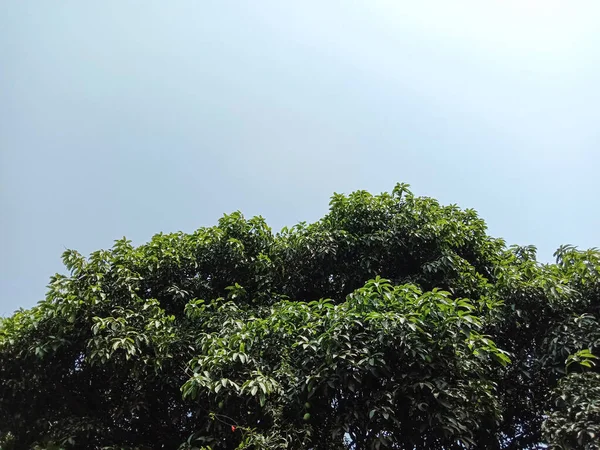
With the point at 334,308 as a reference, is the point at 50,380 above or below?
below

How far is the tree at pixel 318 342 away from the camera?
5047 millimetres

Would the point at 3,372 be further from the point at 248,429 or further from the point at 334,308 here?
the point at 334,308

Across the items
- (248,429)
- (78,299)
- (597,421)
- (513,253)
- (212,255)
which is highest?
(513,253)

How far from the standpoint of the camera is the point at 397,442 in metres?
5.24

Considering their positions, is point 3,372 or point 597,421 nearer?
point 597,421

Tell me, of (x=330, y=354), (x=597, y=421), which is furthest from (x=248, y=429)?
(x=597, y=421)

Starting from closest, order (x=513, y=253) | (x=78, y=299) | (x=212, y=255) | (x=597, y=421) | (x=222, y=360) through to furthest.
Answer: (x=597, y=421) < (x=222, y=360) < (x=78, y=299) < (x=212, y=255) < (x=513, y=253)

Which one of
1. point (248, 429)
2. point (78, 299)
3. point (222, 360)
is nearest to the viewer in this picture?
point (248, 429)

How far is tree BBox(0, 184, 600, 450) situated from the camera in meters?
5.05

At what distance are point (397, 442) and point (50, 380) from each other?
4.51 meters

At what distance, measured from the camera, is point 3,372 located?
6.46m

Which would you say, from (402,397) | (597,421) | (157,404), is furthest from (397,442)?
(157,404)

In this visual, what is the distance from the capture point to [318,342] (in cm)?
518

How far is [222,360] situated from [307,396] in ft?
3.27
